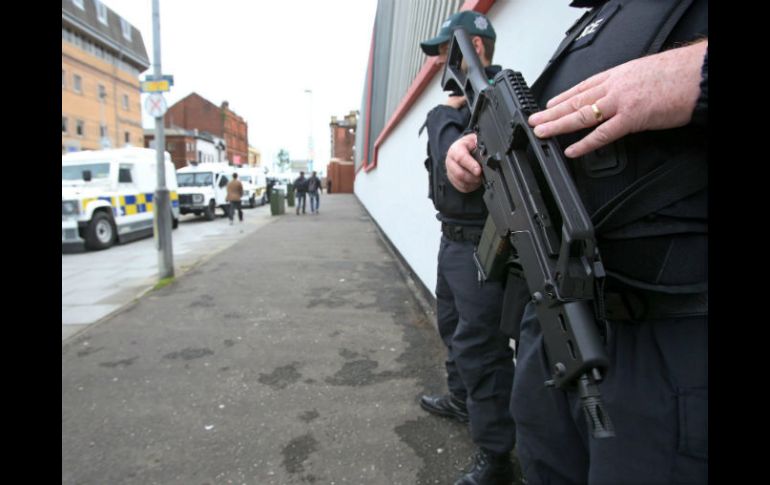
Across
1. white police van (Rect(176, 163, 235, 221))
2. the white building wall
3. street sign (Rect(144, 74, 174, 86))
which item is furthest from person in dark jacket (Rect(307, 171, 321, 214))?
street sign (Rect(144, 74, 174, 86))

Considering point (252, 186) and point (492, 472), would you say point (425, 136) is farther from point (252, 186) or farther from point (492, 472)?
point (252, 186)

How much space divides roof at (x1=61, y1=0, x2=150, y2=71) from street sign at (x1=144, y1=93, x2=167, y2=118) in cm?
3467

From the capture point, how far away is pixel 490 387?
5.97 ft

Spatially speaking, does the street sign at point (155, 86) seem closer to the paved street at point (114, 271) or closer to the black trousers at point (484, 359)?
the paved street at point (114, 271)

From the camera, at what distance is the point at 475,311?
1.82 m

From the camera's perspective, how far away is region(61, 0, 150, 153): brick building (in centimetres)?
3253

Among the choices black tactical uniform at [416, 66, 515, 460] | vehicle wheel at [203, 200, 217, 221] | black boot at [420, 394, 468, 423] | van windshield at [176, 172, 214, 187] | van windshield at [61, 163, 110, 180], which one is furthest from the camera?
van windshield at [176, 172, 214, 187]

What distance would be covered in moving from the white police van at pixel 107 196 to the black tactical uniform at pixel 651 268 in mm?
9279

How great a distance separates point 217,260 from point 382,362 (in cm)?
517

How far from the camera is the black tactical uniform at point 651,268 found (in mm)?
772

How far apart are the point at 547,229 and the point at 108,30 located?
4783 cm

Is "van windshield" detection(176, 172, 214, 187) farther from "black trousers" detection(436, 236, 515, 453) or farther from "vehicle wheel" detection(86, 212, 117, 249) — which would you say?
"black trousers" detection(436, 236, 515, 453)
